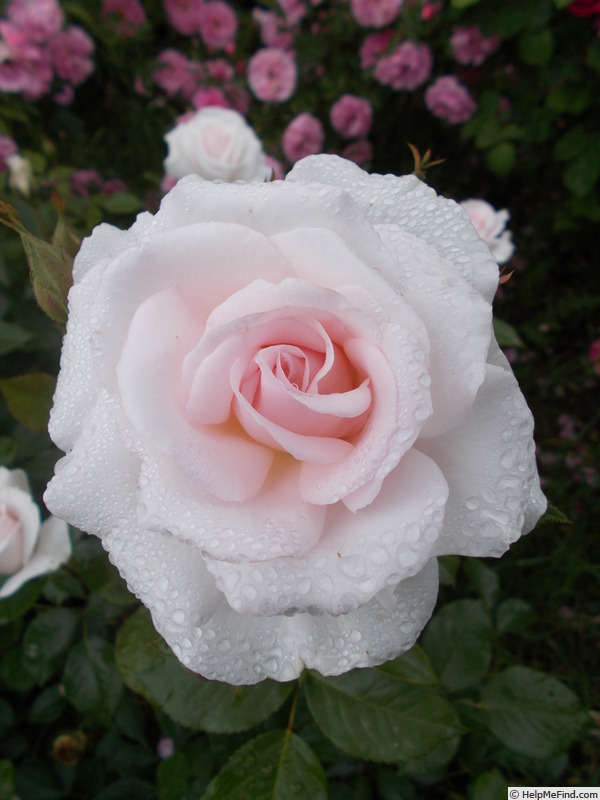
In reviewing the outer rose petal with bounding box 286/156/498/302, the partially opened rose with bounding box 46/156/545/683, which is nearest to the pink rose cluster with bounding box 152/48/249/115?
the outer rose petal with bounding box 286/156/498/302

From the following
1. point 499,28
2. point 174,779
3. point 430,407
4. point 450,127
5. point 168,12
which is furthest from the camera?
point 450,127

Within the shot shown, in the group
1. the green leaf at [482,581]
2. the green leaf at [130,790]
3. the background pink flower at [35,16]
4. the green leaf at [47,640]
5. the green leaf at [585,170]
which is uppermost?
the green leaf at [585,170]

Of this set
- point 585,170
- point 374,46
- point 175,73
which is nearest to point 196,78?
point 175,73

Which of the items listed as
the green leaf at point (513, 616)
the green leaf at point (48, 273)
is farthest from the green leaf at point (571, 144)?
the green leaf at point (48, 273)

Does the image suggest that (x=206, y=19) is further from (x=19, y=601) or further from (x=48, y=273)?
(x=19, y=601)

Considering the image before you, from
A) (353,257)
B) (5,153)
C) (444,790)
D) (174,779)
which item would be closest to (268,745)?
(174,779)

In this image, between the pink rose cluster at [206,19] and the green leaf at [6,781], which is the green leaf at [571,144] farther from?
the green leaf at [6,781]

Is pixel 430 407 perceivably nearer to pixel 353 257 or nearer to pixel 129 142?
pixel 353 257
